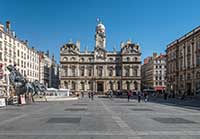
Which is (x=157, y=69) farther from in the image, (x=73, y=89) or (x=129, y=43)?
(x=73, y=89)

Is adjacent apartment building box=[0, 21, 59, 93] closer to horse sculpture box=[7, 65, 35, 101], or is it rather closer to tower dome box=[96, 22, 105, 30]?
horse sculpture box=[7, 65, 35, 101]

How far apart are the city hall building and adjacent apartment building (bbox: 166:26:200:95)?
129ft

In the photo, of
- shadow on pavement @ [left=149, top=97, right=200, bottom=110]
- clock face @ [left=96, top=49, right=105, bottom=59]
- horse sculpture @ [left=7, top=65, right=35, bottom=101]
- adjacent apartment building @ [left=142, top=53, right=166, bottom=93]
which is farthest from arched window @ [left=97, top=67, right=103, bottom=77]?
horse sculpture @ [left=7, top=65, right=35, bottom=101]

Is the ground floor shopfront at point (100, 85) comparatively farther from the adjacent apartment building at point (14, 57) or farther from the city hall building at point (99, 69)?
the adjacent apartment building at point (14, 57)

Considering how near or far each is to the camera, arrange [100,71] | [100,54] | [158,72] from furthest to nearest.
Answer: [158,72] → [100,71] → [100,54]

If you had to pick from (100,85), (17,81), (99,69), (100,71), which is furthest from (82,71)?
(17,81)

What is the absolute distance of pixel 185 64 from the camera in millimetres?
71375

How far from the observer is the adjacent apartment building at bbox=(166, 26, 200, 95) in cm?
6331

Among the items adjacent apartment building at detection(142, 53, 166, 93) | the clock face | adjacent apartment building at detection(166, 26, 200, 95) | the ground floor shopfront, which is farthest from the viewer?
adjacent apartment building at detection(142, 53, 166, 93)

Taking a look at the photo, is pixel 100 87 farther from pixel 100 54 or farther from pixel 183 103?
pixel 183 103

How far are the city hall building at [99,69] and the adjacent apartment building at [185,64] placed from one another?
3929 cm

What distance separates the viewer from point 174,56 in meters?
81.0

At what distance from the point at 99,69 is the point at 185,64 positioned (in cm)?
6074

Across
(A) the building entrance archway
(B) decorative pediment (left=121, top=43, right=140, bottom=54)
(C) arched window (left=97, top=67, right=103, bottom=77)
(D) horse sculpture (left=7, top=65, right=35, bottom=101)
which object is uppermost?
(B) decorative pediment (left=121, top=43, right=140, bottom=54)
